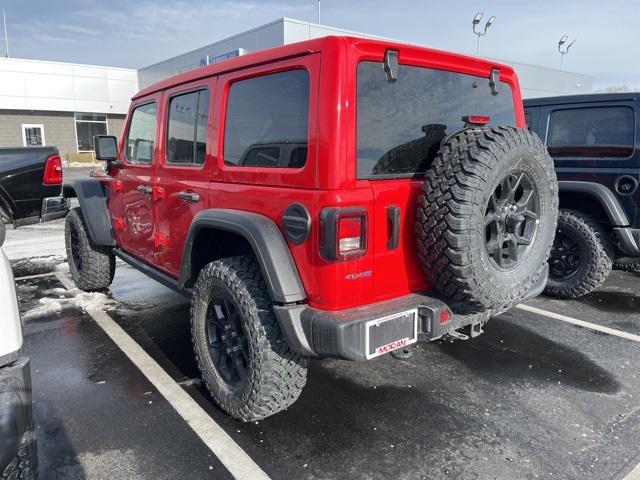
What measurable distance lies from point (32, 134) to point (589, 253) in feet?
99.4

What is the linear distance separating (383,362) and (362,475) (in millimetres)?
1267

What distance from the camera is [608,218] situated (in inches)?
179

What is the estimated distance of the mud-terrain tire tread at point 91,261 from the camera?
487cm

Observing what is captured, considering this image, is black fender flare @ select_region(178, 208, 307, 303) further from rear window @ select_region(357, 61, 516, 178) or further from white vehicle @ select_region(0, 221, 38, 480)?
white vehicle @ select_region(0, 221, 38, 480)

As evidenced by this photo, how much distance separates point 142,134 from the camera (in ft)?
13.4

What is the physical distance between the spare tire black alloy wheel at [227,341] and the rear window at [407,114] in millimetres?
1158

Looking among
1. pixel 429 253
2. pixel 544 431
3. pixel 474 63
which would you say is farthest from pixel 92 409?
pixel 474 63

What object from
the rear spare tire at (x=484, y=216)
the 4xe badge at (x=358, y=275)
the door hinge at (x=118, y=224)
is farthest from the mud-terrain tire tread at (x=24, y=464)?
the door hinge at (x=118, y=224)

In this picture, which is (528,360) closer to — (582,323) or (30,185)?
(582,323)

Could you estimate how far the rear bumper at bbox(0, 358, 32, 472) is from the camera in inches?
55.1

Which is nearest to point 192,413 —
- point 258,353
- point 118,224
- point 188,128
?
point 258,353

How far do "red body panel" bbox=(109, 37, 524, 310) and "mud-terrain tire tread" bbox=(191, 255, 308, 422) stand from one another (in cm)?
32

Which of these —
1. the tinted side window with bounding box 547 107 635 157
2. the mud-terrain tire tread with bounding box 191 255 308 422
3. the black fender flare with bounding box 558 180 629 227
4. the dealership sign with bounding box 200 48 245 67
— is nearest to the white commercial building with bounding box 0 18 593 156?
the dealership sign with bounding box 200 48 245 67

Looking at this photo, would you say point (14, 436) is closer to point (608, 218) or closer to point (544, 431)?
point (544, 431)
